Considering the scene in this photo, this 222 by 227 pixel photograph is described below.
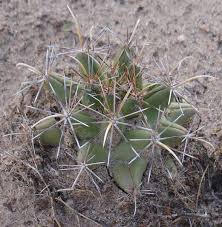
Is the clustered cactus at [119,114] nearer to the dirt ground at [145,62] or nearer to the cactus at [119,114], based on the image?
the cactus at [119,114]

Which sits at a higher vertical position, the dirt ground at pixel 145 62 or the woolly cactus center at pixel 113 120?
the woolly cactus center at pixel 113 120

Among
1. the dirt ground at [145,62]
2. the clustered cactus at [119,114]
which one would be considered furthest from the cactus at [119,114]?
the dirt ground at [145,62]

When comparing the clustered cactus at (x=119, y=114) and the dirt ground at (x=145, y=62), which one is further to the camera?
the dirt ground at (x=145, y=62)

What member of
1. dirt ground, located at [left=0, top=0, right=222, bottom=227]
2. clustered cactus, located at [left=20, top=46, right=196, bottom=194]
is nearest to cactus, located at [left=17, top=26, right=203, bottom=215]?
clustered cactus, located at [left=20, top=46, right=196, bottom=194]

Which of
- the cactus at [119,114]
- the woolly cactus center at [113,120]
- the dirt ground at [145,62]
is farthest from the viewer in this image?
the dirt ground at [145,62]

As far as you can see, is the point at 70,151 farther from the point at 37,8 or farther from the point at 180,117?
the point at 37,8

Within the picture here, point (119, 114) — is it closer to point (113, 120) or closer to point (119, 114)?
point (119, 114)

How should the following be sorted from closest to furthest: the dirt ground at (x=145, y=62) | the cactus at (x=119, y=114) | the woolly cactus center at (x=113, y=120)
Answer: the woolly cactus center at (x=113, y=120), the cactus at (x=119, y=114), the dirt ground at (x=145, y=62)
